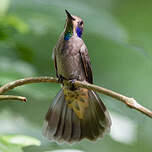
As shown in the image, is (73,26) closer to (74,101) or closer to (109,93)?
(74,101)

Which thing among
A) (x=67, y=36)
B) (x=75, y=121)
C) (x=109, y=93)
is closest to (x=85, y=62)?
(x=67, y=36)

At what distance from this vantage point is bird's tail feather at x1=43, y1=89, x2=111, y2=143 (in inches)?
112

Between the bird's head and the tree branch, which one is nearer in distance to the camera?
the tree branch

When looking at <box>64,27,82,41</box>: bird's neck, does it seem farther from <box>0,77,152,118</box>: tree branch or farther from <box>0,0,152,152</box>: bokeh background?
<box>0,77,152,118</box>: tree branch

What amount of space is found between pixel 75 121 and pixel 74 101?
0.56ft

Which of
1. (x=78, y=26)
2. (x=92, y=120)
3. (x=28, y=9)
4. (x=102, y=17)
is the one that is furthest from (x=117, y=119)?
(x=28, y=9)

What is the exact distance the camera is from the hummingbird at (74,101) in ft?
8.87

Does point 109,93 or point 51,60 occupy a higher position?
point 109,93

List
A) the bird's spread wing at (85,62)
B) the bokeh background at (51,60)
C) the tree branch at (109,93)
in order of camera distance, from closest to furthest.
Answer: the tree branch at (109,93) < the bokeh background at (51,60) < the bird's spread wing at (85,62)

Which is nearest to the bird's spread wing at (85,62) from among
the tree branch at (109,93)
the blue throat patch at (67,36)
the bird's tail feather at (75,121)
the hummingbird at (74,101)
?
the hummingbird at (74,101)

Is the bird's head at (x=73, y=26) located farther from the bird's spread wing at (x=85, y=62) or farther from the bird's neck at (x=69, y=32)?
the bird's spread wing at (x=85, y=62)

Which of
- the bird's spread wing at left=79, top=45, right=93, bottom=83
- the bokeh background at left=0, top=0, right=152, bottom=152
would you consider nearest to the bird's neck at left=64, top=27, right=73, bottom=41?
the bird's spread wing at left=79, top=45, right=93, bottom=83

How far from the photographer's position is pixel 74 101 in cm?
297

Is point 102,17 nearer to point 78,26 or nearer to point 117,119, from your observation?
point 78,26
